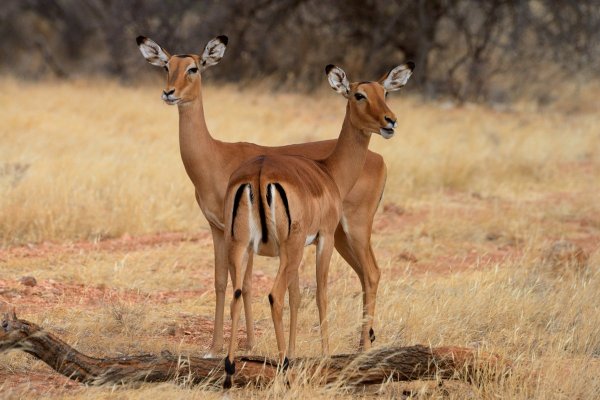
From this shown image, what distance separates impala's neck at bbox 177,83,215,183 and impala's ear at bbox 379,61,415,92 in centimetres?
108

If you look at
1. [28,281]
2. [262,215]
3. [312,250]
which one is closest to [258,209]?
[262,215]

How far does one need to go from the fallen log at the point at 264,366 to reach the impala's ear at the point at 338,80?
1.82 metres

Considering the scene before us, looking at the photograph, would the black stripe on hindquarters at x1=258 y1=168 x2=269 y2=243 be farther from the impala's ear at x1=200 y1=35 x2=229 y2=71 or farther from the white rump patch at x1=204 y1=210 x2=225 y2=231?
the impala's ear at x1=200 y1=35 x2=229 y2=71

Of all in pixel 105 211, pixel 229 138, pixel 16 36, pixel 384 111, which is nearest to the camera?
pixel 384 111

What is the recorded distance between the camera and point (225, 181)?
19.5ft

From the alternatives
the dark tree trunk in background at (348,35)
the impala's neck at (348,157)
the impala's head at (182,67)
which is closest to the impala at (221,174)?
the impala's head at (182,67)

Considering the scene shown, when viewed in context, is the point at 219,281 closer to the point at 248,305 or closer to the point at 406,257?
the point at 248,305

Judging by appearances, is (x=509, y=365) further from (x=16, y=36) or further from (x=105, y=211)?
(x=16, y=36)

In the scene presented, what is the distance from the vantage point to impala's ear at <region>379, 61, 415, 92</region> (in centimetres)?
621

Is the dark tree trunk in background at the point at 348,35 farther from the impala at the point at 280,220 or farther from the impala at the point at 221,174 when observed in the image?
the impala at the point at 280,220

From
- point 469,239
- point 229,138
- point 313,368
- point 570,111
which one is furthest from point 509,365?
point 570,111

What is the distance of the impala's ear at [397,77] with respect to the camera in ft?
20.4

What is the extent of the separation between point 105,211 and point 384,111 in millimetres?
4221

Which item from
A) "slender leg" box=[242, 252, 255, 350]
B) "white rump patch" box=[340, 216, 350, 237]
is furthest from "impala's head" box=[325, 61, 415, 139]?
"slender leg" box=[242, 252, 255, 350]
